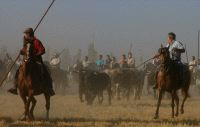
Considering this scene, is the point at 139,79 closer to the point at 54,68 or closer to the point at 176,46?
the point at 54,68

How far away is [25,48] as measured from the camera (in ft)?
52.7

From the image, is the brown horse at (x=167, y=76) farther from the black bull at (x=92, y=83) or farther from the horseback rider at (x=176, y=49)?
the black bull at (x=92, y=83)

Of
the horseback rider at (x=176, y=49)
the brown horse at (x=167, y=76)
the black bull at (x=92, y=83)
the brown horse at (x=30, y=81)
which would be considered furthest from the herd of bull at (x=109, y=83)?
the brown horse at (x=30, y=81)

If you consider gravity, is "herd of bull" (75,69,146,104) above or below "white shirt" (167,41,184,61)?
below

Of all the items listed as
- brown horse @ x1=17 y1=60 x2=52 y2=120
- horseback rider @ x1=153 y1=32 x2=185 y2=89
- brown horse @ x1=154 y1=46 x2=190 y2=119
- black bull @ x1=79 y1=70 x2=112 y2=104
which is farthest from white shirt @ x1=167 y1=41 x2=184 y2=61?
black bull @ x1=79 y1=70 x2=112 y2=104

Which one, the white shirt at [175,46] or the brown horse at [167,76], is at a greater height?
the white shirt at [175,46]

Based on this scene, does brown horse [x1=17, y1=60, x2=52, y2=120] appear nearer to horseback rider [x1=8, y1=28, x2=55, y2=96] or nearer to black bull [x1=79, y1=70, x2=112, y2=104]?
horseback rider [x1=8, y1=28, x2=55, y2=96]

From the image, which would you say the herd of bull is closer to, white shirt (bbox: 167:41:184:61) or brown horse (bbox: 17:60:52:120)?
white shirt (bbox: 167:41:184:61)

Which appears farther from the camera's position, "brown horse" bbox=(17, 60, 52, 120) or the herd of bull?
the herd of bull

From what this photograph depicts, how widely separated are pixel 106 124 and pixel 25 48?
3407 mm

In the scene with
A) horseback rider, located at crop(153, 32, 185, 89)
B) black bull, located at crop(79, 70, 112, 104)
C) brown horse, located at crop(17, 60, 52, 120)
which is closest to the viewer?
brown horse, located at crop(17, 60, 52, 120)

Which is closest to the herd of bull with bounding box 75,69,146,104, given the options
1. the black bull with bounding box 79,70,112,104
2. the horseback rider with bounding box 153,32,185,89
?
the black bull with bounding box 79,70,112,104

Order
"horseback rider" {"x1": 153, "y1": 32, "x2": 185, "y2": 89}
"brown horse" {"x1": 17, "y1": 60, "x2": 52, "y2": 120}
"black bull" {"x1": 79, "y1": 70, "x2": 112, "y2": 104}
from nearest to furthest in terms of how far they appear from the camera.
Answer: "brown horse" {"x1": 17, "y1": 60, "x2": 52, "y2": 120} → "horseback rider" {"x1": 153, "y1": 32, "x2": 185, "y2": 89} → "black bull" {"x1": 79, "y1": 70, "x2": 112, "y2": 104}

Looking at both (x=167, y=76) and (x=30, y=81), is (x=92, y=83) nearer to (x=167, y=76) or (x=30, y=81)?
(x=167, y=76)
